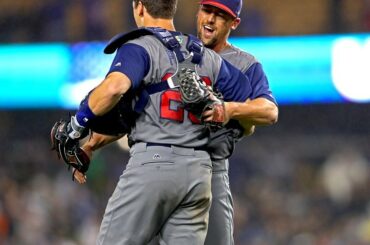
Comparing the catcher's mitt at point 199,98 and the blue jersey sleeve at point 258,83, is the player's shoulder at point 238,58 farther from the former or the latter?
the catcher's mitt at point 199,98

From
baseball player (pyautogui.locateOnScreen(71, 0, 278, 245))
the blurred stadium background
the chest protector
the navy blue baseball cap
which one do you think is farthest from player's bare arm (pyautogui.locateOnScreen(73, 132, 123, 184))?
the blurred stadium background

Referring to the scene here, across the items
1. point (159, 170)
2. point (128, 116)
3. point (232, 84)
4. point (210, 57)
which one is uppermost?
point (210, 57)

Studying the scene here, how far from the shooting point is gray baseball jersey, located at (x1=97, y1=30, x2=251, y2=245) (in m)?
4.02

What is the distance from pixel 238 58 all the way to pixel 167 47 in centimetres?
76

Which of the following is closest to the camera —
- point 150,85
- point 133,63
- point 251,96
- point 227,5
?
point 133,63

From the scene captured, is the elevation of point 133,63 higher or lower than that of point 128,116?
higher

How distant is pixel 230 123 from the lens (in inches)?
181

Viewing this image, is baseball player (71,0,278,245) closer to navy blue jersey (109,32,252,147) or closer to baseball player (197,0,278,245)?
baseball player (197,0,278,245)

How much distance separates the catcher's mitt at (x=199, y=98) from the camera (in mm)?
3959

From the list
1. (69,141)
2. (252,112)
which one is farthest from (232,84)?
(69,141)

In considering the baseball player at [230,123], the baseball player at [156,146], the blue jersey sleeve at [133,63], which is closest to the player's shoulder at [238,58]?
the baseball player at [230,123]

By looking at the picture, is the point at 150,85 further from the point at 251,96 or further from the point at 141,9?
the point at 251,96

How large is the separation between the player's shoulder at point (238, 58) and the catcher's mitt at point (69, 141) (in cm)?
92

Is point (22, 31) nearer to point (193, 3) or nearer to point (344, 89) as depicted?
point (193, 3)
